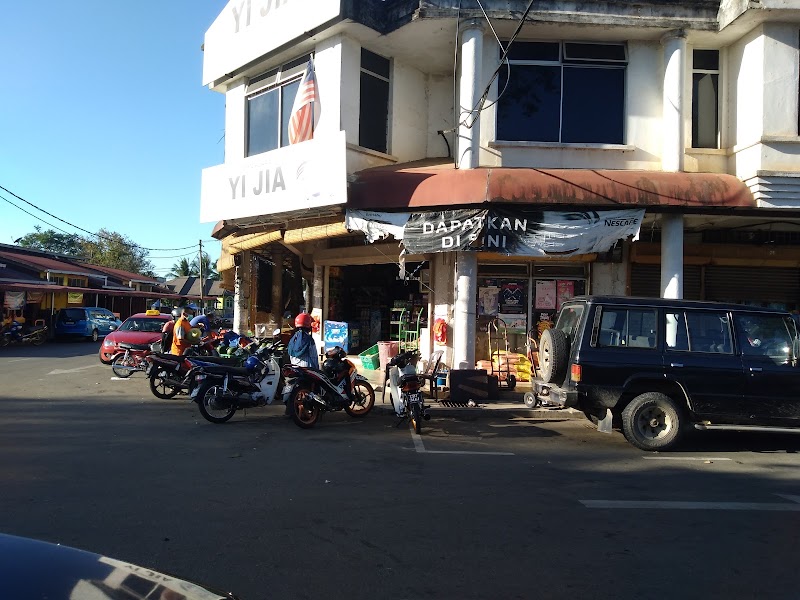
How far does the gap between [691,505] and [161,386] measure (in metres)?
9.33

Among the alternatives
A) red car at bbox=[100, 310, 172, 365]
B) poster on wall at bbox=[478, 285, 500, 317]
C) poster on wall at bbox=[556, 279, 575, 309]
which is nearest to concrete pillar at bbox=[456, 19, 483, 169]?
poster on wall at bbox=[478, 285, 500, 317]

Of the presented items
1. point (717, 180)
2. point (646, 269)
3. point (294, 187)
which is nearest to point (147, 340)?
point (294, 187)

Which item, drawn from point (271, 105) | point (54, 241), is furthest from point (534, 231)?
point (54, 241)

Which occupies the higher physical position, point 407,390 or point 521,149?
point 521,149

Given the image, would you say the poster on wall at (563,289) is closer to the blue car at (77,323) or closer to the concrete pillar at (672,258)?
the concrete pillar at (672,258)

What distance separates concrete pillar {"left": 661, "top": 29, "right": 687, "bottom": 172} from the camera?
37.3 feet

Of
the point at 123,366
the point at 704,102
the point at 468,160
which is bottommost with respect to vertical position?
the point at 123,366

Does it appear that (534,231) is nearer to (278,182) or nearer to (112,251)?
(278,182)

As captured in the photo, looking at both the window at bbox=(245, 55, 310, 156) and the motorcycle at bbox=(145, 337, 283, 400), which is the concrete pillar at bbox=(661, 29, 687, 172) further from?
the motorcycle at bbox=(145, 337, 283, 400)

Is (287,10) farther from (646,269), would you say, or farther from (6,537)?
(6,537)

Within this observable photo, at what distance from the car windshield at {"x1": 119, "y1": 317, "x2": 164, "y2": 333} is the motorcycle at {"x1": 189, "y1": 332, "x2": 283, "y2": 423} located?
8103 millimetres

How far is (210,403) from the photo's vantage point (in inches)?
350

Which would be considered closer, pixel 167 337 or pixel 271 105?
pixel 167 337

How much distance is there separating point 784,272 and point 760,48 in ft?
17.2
